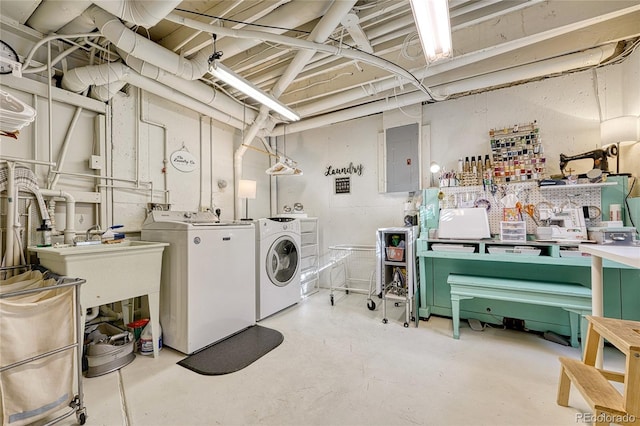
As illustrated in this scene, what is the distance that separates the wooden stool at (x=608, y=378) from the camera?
1182 millimetres

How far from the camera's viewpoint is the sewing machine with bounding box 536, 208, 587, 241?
98.0 inches

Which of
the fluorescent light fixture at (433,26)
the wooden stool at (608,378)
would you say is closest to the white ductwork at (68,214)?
the fluorescent light fixture at (433,26)

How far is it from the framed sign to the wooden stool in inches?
120

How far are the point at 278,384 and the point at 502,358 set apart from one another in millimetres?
1827

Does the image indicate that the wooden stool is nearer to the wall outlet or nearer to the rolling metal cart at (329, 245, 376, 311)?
the rolling metal cart at (329, 245, 376, 311)

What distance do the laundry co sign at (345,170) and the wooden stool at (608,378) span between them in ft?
9.93

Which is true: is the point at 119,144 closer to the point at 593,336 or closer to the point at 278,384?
the point at 278,384

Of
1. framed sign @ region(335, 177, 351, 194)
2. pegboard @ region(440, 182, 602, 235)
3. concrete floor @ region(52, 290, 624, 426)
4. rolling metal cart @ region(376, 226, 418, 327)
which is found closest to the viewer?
concrete floor @ region(52, 290, 624, 426)

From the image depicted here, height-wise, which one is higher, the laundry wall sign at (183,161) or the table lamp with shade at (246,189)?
the laundry wall sign at (183,161)

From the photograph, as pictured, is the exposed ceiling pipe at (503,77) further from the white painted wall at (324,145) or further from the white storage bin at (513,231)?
the white storage bin at (513,231)

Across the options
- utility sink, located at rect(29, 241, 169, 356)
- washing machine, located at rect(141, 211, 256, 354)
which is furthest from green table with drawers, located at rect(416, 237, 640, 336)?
utility sink, located at rect(29, 241, 169, 356)

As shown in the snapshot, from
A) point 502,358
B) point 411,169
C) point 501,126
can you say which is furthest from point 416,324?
point 501,126

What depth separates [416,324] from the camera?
285 centimetres

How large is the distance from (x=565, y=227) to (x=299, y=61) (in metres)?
3.03
